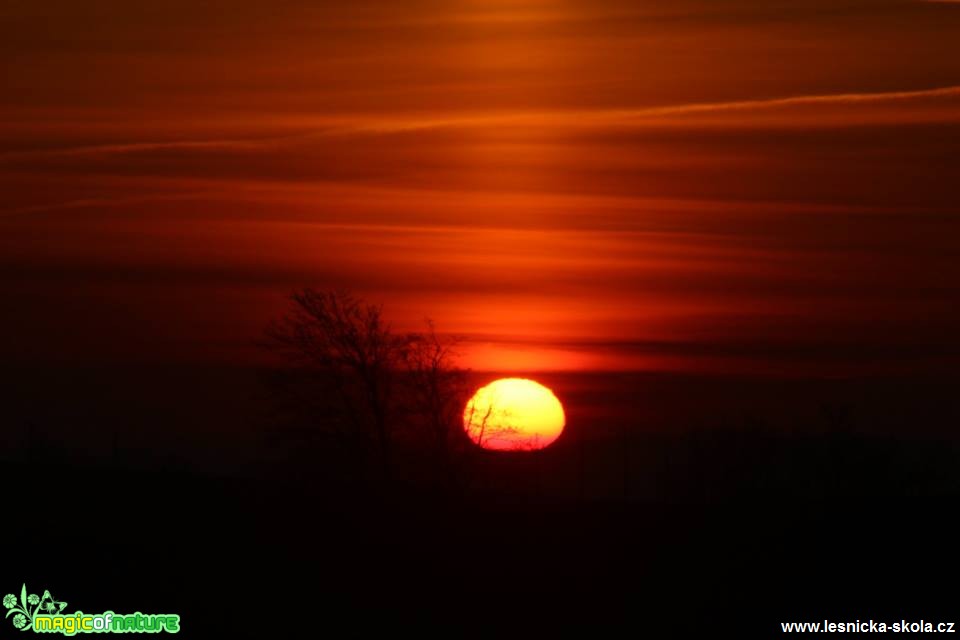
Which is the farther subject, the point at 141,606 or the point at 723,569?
the point at 723,569

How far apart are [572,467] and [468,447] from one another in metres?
2.39

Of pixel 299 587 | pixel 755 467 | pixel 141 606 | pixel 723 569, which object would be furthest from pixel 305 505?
pixel 755 467

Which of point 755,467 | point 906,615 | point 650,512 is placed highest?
point 755,467

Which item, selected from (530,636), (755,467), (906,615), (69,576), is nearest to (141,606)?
(69,576)

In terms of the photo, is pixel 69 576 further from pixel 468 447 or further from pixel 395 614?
pixel 468 447

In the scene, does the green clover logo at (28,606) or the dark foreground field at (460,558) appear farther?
the dark foreground field at (460,558)

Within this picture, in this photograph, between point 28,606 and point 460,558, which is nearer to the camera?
point 28,606

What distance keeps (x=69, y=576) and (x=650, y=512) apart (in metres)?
6.84

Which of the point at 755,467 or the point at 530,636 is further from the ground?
the point at 755,467

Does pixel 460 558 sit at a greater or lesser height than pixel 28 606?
greater

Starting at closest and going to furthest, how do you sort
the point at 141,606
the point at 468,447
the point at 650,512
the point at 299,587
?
the point at 141,606, the point at 299,587, the point at 650,512, the point at 468,447

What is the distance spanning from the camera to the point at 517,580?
60.2 ft

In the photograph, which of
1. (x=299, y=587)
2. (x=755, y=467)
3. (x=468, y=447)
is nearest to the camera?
(x=299, y=587)

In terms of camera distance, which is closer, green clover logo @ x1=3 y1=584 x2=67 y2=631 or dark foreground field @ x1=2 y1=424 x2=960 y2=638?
green clover logo @ x1=3 y1=584 x2=67 y2=631
